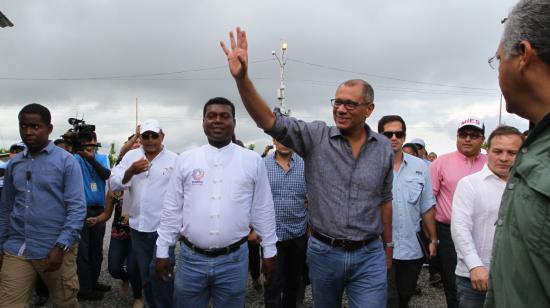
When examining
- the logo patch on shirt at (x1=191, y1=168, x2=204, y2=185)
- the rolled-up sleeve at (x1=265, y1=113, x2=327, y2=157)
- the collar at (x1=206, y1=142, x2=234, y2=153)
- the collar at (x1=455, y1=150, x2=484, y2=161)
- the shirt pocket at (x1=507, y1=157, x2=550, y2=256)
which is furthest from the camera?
the collar at (x1=455, y1=150, x2=484, y2=161)

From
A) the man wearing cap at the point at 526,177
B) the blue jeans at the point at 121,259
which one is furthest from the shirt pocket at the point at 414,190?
the blue jeans at the point at 121,259

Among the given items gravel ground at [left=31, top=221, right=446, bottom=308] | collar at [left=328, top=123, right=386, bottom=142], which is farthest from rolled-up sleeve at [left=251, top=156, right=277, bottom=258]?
gravel ground at [left=31, top=221, right=446, bottom=308]

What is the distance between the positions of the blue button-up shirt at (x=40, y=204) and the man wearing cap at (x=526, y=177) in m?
3.60

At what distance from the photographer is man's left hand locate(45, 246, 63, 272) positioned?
355 centimetres

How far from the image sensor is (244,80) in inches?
94.1

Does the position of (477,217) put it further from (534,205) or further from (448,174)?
(534,205)

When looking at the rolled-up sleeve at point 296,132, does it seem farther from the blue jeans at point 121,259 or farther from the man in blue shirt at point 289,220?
the blue jeans at point 121,259

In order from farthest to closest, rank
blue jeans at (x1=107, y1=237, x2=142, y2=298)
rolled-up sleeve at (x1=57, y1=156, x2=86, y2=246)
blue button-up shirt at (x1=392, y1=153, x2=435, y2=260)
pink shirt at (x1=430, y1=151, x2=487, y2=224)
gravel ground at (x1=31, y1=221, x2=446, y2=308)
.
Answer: gravel ground at (x1=31, y1=221, x2=446, y2=308)
blue jeans at (x1=107, y1=237, x2=142, y2=298)
pink shirt at (x1=430, y1=151, x2=487, y2=224)
blue button-up shirt at (x1=392, y1=153, x2=435, y2=260)
rolled-up sleeve at (x1=57, y1=156, x2=86, y2=246)

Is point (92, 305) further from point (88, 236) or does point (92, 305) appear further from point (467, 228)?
point (467, 228)

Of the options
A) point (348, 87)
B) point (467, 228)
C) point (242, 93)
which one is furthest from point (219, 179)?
point (467, 228)

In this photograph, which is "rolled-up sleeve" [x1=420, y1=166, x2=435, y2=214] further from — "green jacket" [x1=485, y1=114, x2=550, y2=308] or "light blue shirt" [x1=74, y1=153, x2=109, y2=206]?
"light blue shirt" [x1=74, y1=153, x2=109, y2=206]

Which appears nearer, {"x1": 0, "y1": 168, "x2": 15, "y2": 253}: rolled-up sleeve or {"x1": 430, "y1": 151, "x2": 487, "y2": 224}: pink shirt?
{"x1": 0, "y1": 168, "x2": 15, "y2": 253}: rolled-up sleeve

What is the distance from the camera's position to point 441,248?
4.36m

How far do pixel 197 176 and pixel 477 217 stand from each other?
222 cm
